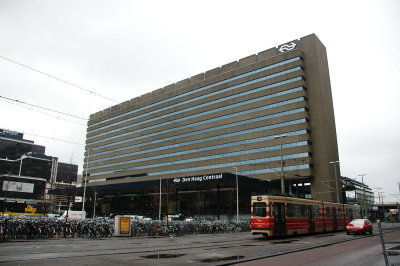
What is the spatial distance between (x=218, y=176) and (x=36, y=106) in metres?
33.9

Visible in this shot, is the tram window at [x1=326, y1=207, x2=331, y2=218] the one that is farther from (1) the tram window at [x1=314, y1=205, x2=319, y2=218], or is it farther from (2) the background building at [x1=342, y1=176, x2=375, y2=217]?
(2) the background building at [x1=342, y1=176, x2=375, y2=217]

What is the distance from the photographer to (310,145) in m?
64.4

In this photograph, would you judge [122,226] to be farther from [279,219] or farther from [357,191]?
[357,191]

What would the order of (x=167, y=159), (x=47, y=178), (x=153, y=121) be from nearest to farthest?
(x=167, y=159), (x=153, y=121), (x=47, y=178)

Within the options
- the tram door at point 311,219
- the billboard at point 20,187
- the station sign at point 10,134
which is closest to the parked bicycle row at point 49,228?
the tram door at point 311,219

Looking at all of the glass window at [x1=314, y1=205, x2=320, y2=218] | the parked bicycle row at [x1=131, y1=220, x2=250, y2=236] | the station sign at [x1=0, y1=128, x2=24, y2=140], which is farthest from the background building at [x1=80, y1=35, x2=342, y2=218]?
the station sign at [x1=0, y1=128, x2=24, y2=140]

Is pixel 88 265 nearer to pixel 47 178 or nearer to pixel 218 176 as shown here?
pixel 218 176

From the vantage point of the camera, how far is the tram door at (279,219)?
22109 mm

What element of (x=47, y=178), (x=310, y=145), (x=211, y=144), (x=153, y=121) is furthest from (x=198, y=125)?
(x=47, y=178)

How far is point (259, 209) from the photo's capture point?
22188 millimetres

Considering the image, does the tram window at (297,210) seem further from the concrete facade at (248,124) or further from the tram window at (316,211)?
the concrete facade at (248,124)

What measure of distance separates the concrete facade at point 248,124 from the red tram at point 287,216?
111ft

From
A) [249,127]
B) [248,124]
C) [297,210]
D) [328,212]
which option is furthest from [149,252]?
[248,124]

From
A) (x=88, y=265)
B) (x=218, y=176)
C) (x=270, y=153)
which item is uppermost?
(x=270, y=153)
